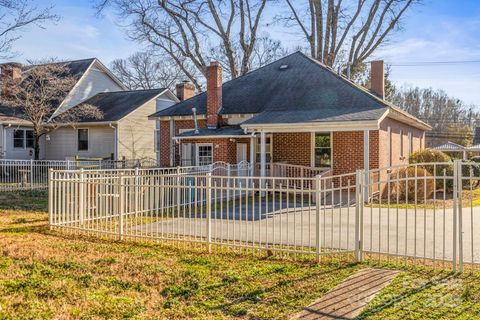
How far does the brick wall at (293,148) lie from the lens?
61.6ft

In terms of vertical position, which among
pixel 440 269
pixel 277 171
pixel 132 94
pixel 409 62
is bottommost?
pixel 440 269

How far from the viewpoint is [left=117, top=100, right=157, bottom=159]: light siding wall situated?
1091 inches

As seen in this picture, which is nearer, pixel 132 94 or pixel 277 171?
pixel 277 171

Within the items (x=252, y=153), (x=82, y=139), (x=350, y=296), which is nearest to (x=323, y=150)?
(x=252, y=153)

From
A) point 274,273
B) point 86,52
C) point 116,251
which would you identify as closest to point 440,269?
point 274,273

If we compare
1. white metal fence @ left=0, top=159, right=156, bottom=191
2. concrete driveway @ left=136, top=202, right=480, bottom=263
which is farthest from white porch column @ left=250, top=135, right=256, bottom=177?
white metal fence @ left=0, top=159, right=156, bottom=191

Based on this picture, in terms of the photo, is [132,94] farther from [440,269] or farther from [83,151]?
[440,269]

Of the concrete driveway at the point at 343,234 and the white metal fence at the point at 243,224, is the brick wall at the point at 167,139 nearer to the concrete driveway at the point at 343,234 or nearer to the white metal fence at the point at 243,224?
the white metal fence at the point at 243,224

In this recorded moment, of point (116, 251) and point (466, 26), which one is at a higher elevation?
point (466, 26)

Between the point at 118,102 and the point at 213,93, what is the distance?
1180 centimetres

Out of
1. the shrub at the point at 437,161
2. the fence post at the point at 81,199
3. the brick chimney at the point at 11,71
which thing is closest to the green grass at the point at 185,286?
the fence post at the point at 81,199

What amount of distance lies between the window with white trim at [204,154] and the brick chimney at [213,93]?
972 millimetres

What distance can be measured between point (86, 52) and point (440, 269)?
3564 cm

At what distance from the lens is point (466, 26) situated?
1877 centimetres
